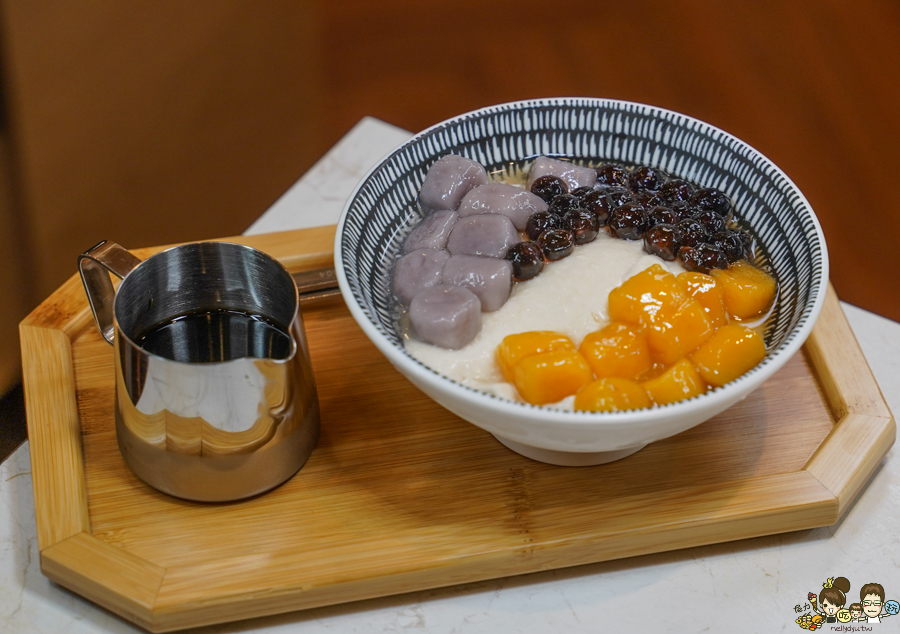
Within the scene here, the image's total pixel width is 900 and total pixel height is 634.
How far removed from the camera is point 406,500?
4.04ft

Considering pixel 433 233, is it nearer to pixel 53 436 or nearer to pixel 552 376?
pixel 552 376

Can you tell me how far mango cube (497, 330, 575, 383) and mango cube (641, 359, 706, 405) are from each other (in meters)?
0.12

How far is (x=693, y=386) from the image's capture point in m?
1.12

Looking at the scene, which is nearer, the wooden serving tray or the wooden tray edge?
the wooden serving tray

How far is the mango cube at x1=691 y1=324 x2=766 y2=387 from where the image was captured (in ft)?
3.75

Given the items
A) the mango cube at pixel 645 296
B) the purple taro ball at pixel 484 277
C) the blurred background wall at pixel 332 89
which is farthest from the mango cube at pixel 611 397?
the blurred background wall at pixel 332 89

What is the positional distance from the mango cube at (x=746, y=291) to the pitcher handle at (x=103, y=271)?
880 mm

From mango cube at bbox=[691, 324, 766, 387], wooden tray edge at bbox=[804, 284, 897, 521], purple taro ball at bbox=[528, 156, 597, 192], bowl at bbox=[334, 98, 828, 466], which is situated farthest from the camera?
purple taro ball at bbox=[528, 156, 597, 192]

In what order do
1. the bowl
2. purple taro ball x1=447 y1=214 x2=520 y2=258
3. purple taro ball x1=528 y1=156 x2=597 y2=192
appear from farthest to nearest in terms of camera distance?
purple taro ball x1=528 y1=156 x2=597 y2=192 < purple taro ball x1=447 y1=214 x2=520 y2=258 < the bowl

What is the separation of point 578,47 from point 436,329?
8.30 ft

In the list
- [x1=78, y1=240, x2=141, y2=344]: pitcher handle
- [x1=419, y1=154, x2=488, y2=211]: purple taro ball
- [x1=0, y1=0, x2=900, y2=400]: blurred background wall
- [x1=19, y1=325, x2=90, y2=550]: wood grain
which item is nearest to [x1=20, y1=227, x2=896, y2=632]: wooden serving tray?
[x1=19, y1=325, x2=90, y2=550]: wood grain

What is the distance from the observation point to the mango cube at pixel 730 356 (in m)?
1.14

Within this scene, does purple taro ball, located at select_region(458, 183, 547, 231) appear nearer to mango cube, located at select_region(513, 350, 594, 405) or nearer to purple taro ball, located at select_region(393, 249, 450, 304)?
purple taro ball, located at select_region(393, 249, 450, 304)

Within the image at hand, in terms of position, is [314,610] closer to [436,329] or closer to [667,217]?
[436,329]
